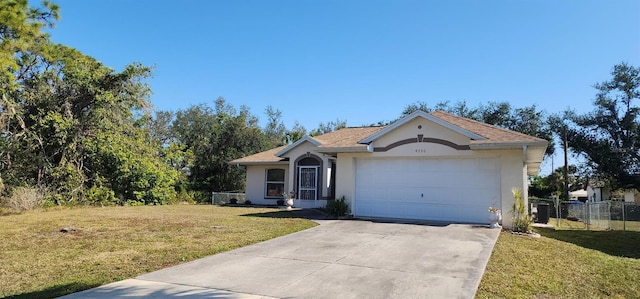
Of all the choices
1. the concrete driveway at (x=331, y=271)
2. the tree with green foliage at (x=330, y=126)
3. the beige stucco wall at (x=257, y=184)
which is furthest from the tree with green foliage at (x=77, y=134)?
the tree with green foliage at (x=330, y=126)

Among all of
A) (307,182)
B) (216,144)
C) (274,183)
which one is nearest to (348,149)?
(307,182)

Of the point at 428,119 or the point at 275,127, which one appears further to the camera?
the point at 275,127

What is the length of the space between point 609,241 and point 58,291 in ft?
46.5

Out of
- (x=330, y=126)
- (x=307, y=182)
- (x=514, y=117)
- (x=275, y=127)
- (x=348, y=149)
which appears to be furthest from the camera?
(x=330, y=126)

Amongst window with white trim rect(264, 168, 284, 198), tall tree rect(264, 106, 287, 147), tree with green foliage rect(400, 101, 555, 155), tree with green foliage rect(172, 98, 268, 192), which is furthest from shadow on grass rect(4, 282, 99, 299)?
tree with green foliage rect(400, 101, 555, 155)

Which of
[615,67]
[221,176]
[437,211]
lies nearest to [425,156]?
[437,211]

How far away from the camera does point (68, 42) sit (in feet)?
73.9

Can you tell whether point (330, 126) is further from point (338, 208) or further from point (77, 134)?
point (338, 208)

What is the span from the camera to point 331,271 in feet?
21.6

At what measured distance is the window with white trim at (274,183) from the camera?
23.4 meters

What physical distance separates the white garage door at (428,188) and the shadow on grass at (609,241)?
7.60 feet

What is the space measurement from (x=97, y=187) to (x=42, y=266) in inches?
678

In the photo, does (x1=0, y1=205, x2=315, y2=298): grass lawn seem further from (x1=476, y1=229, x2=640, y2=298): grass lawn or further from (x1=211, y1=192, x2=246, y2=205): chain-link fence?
(x1=211, y1=192, x2=246, y2=205): chain-link fence

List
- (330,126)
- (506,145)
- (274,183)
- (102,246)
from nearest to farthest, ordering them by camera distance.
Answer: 1. (102,246)
2. (506,145)
3. (274,183)
4. (330,126)
